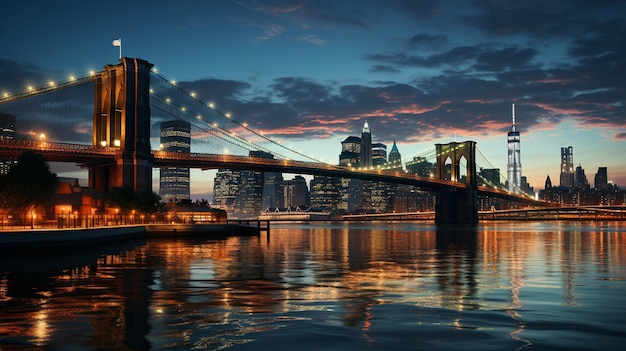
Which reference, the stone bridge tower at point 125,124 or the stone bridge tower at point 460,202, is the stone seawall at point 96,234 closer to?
the stone bridge tower at point 125,124

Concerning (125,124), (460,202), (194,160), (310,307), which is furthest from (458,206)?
(310,307)

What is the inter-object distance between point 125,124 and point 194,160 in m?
13.2

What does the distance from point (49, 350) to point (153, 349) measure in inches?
79.8

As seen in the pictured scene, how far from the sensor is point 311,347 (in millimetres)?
12938

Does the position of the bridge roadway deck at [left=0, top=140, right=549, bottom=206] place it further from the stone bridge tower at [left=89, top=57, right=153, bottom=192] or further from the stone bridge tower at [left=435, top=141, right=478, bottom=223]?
the stone bridge tower at [left=435, top=141, right=478, bottom=223]

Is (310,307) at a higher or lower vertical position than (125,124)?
lower

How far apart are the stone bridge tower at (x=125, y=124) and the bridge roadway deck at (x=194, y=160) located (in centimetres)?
204

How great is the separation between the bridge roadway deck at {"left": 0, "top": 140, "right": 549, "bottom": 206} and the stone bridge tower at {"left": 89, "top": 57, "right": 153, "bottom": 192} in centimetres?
204

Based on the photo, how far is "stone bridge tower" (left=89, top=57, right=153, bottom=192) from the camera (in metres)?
93.8

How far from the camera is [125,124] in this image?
95.0 metres

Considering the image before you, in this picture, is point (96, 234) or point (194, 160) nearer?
point (96, 234)

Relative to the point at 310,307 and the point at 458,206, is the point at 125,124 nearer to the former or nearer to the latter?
the point at 310,307

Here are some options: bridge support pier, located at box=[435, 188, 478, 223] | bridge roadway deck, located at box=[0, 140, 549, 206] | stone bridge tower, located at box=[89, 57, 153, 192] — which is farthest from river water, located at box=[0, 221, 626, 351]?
bridge support pier, located at box=[435, 188, 478, 223]

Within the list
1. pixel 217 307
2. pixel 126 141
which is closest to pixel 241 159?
pixel 126 141
